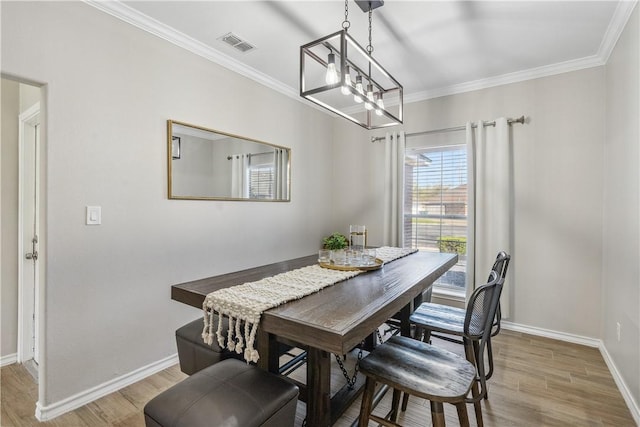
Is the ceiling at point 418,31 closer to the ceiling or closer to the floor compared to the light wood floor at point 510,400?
closer to the ceiling

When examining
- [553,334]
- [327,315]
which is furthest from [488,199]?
[327,315]

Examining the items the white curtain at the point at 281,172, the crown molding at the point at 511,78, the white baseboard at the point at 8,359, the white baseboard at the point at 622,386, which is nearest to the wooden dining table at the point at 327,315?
the white baseboard at the point at 622,386

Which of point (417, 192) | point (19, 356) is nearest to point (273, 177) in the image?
point (417, 192)

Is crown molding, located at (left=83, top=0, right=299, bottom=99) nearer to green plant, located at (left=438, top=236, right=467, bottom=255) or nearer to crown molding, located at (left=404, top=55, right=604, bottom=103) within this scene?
crown molding, located at (left=404, top=55, right=604, bottom=103)

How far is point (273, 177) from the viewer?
342 cm

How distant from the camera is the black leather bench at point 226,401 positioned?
3.61 feet

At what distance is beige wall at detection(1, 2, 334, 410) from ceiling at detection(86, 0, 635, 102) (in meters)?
0.20

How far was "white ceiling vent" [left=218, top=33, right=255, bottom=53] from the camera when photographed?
252 centimetres

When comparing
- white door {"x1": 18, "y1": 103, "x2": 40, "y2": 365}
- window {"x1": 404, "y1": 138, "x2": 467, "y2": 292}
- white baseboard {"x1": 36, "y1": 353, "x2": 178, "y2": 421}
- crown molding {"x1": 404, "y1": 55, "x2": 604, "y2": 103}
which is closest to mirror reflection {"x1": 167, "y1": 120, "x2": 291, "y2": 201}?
white door {"x1": 18, "y1": 103, "x2": 40, "y2": 365}

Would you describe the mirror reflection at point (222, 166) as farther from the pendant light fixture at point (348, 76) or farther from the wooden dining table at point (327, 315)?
the wooden dining table at point (327, 315)

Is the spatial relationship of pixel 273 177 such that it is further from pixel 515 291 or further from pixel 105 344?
pixel 515 291

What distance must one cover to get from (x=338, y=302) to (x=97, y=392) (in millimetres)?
1871

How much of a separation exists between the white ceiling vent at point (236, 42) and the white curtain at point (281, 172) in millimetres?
1068

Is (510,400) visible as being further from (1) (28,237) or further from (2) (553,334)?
(1) (28,237)
